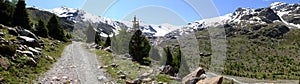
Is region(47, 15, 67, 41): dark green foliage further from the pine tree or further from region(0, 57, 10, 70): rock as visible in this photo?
region(0, 57, 10, 70): rock

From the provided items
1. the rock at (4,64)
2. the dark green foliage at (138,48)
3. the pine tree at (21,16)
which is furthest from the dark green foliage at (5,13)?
the rock at (4,64)

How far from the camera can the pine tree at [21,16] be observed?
60.2 metres

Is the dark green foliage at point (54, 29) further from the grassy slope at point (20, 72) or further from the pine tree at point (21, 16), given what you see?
the grassy slope at point (20, 72)

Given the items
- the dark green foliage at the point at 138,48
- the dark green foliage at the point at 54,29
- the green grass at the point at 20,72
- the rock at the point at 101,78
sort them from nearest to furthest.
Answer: the green grass at the point at 20,72 → the rock at the point at 101,78 → the dark green foliage at the point at 138,48 → the dark green foliage at the point at 54,29

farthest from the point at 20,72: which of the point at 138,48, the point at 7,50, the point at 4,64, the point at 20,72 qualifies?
the point at 138,48

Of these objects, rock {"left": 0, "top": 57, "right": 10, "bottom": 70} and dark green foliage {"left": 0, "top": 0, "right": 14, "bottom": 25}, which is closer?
rock {"left": 0, "top": 57, "right": 10, "bottom": 70}

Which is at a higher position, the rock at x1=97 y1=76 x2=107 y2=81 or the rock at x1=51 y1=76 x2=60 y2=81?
the rock at x1=51 y1=76 x2=60 y2=81

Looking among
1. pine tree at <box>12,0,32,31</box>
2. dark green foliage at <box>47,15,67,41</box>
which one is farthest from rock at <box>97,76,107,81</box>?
dark green foliage at <box>47,15,67,41</box>

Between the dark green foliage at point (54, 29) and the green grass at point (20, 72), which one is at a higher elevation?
the dark green foliage at point (54, 29)

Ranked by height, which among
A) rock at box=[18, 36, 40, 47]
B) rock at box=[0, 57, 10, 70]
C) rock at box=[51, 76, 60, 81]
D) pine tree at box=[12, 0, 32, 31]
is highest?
pine tree at box=[12, 0, 32, 31]

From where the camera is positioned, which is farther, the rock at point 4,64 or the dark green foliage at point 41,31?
the dark green foliage at point 41,31

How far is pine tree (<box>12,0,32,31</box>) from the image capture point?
198 ft

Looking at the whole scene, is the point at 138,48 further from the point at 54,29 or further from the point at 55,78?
the point at 55,78

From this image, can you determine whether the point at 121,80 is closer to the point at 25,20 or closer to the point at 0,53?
the point at 0,53
